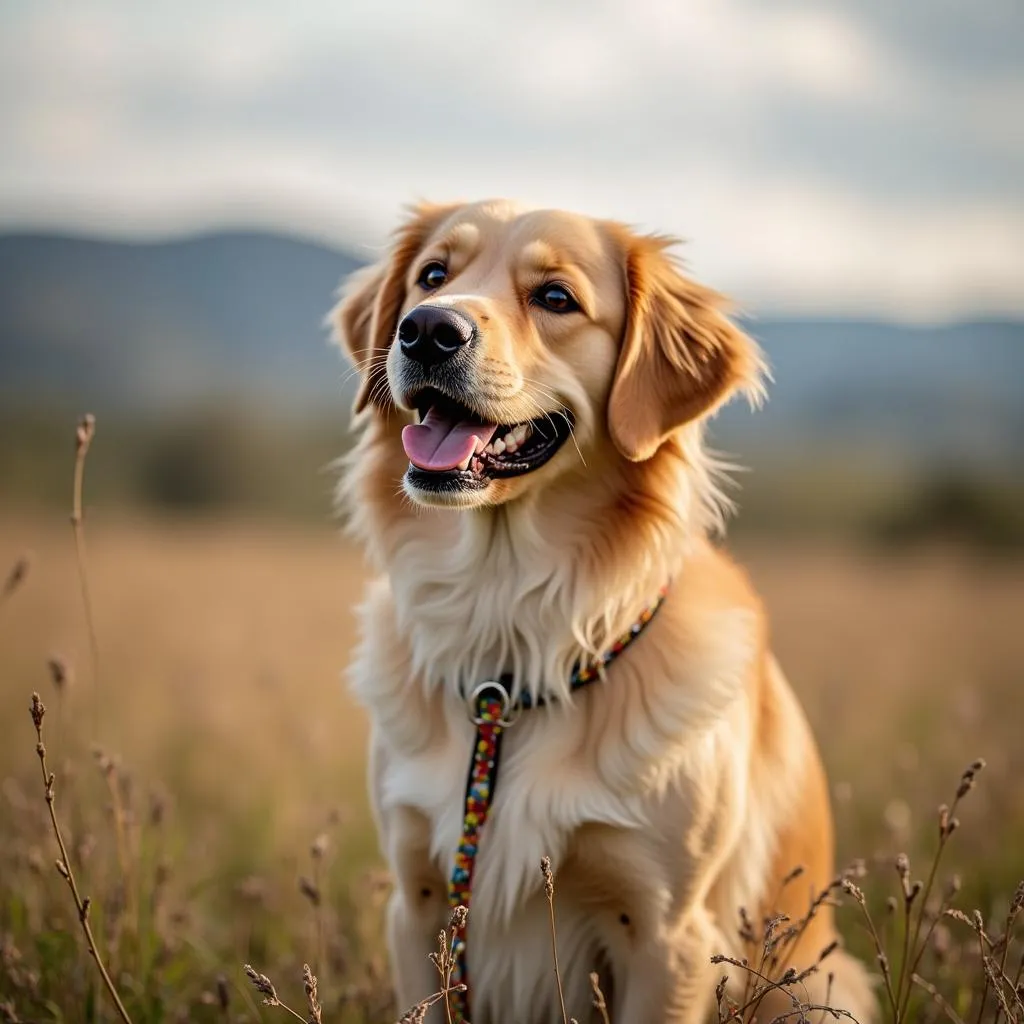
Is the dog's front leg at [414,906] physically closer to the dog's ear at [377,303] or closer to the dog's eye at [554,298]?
the dog's ear at [377,303]

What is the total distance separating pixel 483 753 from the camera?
9.15 feet

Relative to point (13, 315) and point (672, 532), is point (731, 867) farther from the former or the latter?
point (13, 315)

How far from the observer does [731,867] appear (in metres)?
2.85

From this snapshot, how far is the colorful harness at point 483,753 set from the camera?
8.95 ft

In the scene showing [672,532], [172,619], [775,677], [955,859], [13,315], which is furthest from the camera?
[13,315]

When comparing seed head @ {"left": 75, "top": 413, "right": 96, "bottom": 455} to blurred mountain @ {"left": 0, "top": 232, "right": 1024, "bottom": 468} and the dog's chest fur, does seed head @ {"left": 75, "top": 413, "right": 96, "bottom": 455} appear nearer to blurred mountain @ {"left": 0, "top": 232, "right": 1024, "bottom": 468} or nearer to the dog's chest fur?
the dog's chest fur

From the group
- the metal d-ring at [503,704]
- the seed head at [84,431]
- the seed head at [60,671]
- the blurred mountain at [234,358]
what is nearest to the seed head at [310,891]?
the metal d-ring at [503,704]

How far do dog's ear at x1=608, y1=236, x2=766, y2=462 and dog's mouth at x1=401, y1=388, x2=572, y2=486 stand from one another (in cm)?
18

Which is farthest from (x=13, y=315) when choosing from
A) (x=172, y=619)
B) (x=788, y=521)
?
(x=172, y=619)

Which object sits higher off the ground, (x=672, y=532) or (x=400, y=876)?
(x=672, y=532)

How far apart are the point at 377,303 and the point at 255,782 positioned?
10.1ft

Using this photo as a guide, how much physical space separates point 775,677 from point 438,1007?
1.32 m

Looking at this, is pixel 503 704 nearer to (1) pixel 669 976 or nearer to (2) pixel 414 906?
(2) pixel 414 906

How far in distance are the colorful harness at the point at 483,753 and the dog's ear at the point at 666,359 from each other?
465 mm
